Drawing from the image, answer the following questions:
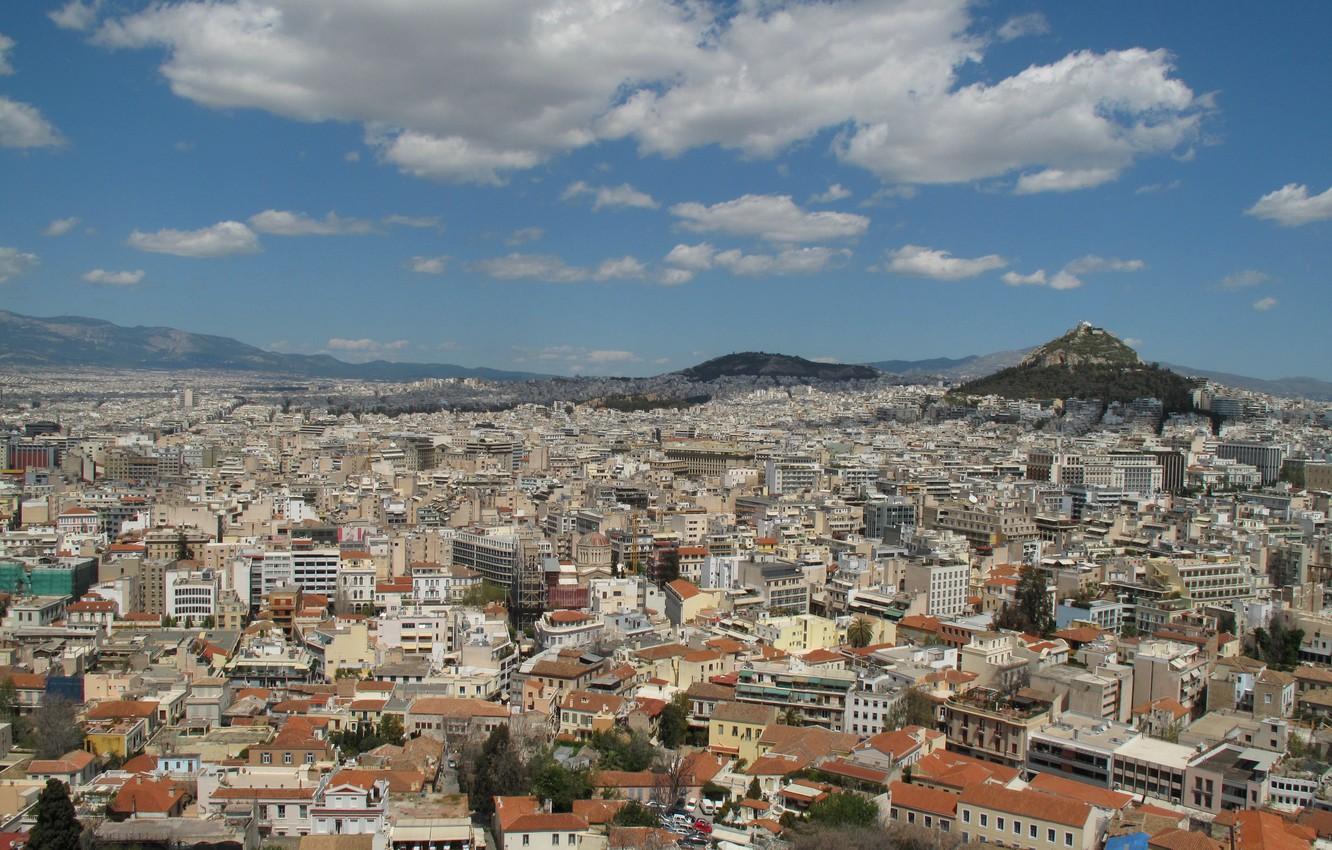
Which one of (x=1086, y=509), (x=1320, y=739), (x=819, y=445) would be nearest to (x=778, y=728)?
(x=1320, y=739)

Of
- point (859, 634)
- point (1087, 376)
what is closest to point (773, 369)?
point (1087, 376)

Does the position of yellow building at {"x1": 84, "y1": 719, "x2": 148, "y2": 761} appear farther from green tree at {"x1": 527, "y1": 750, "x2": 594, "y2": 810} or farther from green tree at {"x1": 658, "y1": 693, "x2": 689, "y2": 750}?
green tree at {"x1": 658, "y1": 693, "x2": 689, "y2": 750}

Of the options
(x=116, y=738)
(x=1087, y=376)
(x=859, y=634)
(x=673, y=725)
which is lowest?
(x=116, y=738)

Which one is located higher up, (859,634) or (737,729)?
(859,634)

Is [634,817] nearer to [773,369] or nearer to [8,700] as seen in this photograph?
[8,700]

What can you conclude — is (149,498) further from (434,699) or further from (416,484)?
(434,699)

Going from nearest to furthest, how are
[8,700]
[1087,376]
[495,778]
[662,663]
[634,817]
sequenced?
[634,817] → [495,778] → [8,700] → [662,663] → [1087,376]

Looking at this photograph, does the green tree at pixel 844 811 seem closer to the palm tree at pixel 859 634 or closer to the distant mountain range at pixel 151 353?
the palm tree at pixel 859 634
